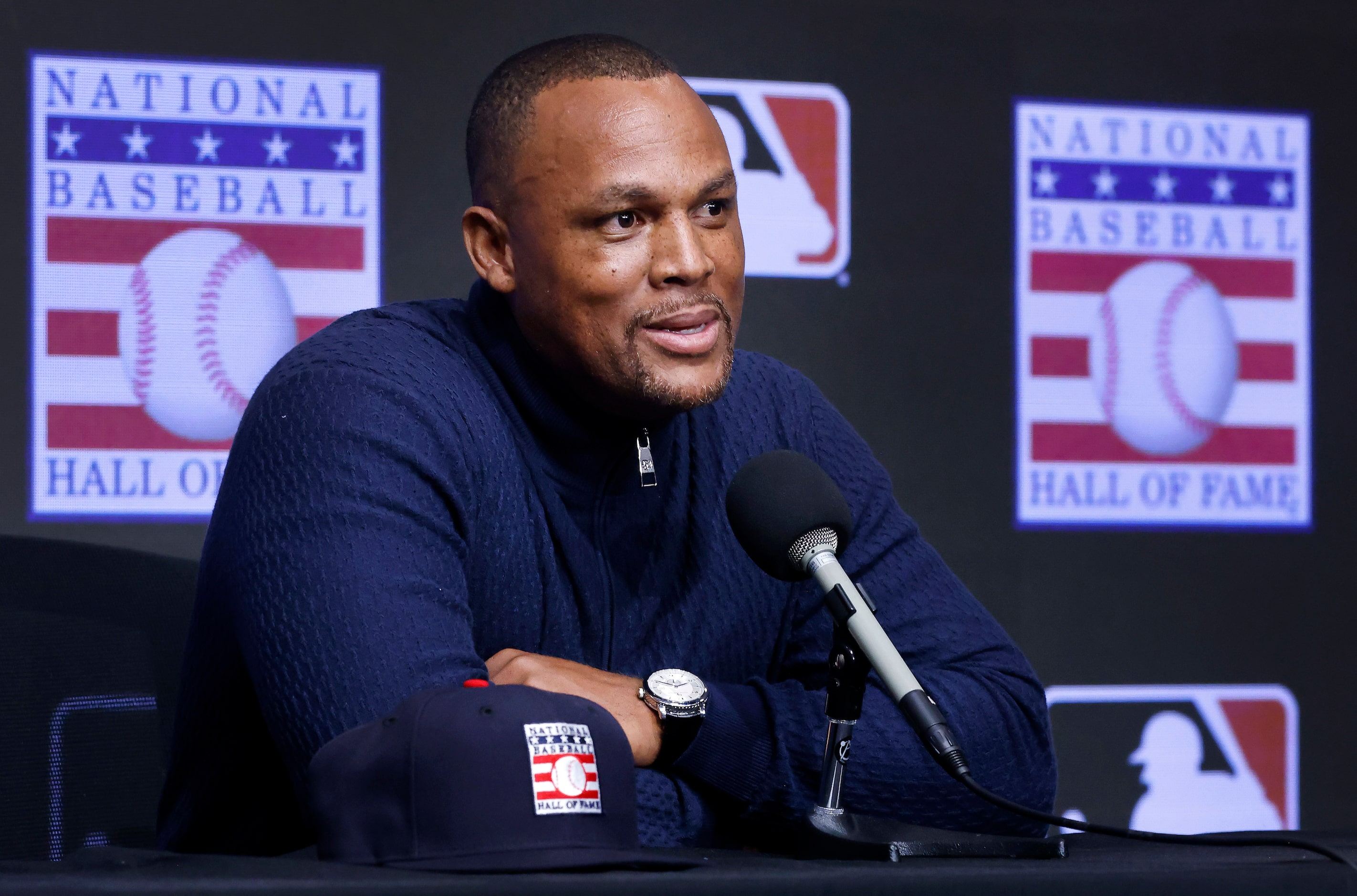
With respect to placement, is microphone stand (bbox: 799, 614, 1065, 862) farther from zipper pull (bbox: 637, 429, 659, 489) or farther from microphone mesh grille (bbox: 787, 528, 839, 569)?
zipper pull (bbox: 637, 429, 659, 489)

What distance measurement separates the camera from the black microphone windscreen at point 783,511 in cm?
100

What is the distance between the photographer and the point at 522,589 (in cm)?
135

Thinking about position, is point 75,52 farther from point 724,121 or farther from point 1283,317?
point 1283,317

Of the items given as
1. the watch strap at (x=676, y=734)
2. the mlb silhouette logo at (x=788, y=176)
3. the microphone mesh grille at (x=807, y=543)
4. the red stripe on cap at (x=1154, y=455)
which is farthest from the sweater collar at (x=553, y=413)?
the red stripe on cap at (x=1154, y=455)

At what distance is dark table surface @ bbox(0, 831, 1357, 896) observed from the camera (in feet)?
2.16

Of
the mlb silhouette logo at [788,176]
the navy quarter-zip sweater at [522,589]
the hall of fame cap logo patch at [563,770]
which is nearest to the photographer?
the hall of fame cap logo patch at [563,770]

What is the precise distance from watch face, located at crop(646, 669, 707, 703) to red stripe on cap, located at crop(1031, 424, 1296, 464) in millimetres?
1575

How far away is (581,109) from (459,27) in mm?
1187

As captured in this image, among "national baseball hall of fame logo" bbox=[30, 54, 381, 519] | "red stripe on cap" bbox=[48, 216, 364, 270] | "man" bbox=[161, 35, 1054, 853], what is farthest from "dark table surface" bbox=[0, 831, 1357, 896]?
"red stripe on cap" bbox=[48, 216, 364, 270]

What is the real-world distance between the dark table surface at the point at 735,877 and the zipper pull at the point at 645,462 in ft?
2.20

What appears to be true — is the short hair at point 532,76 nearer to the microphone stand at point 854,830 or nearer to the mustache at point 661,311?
the mustache at point 661,311

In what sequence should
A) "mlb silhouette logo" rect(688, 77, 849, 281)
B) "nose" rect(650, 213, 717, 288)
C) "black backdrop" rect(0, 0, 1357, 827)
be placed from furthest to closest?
1. "mlb silhouette logo" rect(688, 77, 849, 281)
2. "black backdrop" rect(0, 0, 1357, 827)
3. "nose" rect(650, 213, 717, 288)

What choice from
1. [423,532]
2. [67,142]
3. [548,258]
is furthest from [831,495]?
[67,142]

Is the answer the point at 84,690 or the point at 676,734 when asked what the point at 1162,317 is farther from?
the point at 84,690
